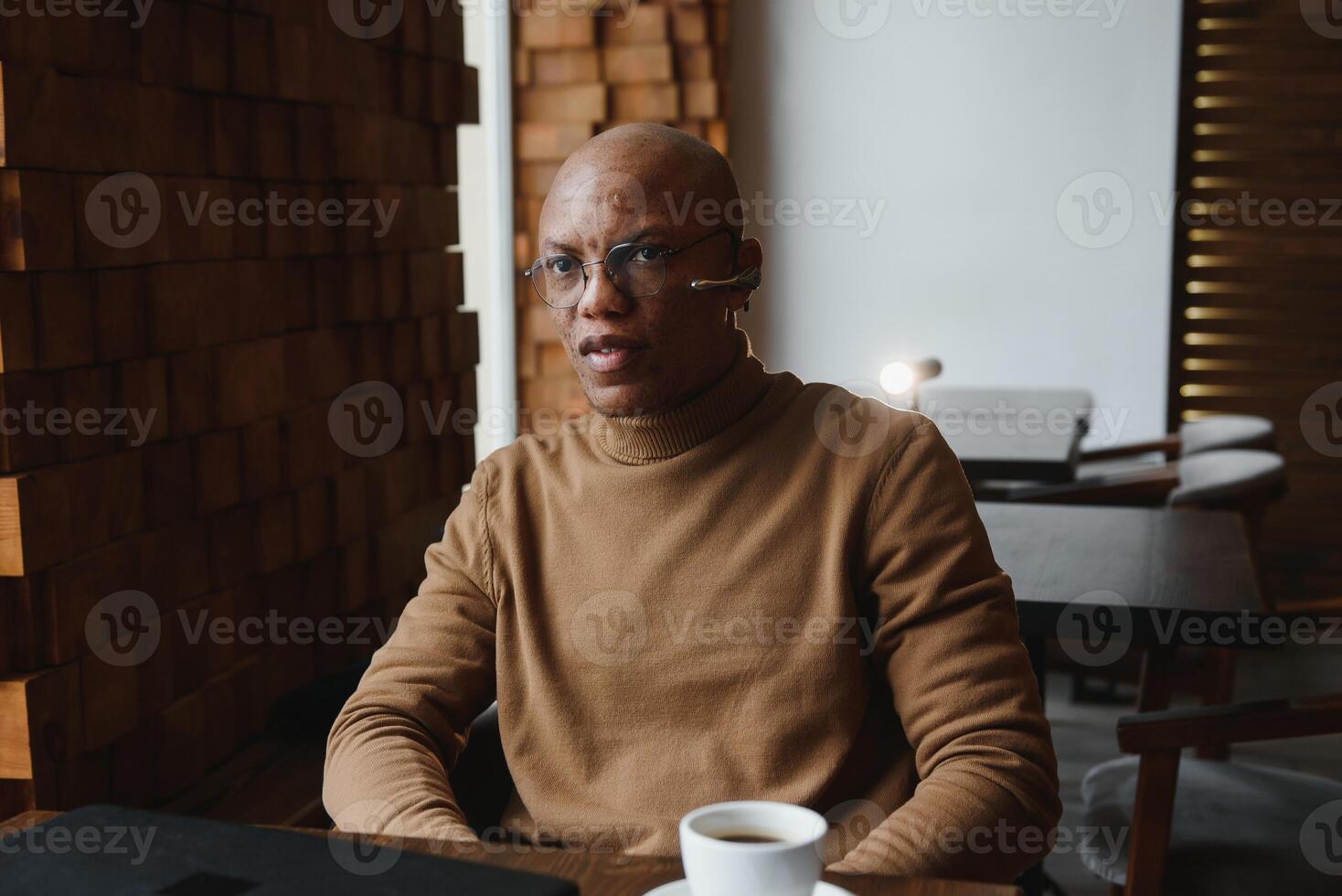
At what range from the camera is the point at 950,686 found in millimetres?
1369

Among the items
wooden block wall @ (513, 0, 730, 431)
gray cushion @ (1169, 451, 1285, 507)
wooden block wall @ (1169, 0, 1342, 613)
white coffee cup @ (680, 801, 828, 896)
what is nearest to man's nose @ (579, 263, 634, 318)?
white coffee cup @ (680, 801, 828, 896)

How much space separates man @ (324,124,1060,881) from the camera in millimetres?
1399

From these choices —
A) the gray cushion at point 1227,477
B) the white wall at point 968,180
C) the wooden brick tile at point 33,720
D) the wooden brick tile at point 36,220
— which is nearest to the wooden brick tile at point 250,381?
the wooden brick tile at point 36,220

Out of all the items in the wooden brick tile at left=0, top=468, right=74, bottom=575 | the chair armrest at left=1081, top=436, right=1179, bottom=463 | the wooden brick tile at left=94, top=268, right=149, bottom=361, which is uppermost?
the wooden brick tile at left=94, top=268, right=149, bottom=361

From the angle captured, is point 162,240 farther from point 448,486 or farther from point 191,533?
point 448,486

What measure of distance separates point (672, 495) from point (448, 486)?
1241 millimetres

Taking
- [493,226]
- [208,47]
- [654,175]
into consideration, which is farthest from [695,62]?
[654,175]

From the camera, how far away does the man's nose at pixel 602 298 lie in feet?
4.80

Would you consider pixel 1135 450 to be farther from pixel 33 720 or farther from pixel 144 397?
pixel 33 720

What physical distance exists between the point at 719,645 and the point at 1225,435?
8.49 ft

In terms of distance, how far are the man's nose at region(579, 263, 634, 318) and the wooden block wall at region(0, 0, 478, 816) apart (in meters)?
0.62

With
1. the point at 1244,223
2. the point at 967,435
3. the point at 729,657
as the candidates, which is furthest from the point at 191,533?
the point at 1244,223

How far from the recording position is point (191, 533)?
1.87 meters

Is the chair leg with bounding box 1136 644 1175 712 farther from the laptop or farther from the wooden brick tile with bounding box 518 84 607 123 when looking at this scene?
the wooden brick tile with bounding box 518 84 607 123
